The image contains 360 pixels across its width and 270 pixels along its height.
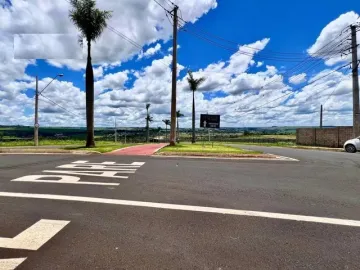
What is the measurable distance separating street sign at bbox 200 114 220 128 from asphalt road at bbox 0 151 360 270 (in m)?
20.9

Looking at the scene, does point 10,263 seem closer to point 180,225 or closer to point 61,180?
point 180,225

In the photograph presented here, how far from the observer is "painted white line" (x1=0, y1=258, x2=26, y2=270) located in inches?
123

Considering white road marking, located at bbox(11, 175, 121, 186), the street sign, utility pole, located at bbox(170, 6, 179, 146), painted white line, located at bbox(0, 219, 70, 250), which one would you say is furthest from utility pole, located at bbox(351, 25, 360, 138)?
painted white line, located at bbox(0, 219, 70, 250)

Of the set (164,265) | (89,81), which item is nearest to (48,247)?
(164,265)

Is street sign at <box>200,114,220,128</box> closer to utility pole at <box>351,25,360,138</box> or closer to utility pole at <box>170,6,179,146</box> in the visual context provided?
utility pole at <box>170,6,179,146</box>

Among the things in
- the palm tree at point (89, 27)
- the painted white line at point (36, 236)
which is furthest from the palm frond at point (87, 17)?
the painted white line at point (36, 236)

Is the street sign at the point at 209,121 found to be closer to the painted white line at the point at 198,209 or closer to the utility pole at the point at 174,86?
the utility pole at the point at 174,86

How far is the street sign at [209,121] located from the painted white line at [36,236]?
24798 millimetres

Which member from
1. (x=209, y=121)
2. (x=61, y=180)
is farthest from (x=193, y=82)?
(x=61, y=180)

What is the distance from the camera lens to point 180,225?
4512 mm

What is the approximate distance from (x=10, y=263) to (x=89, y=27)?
2206 cm

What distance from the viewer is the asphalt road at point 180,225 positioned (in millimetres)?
3375

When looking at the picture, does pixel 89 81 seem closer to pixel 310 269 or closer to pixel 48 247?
pixel 48 247

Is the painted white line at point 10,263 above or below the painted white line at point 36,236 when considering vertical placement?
below
